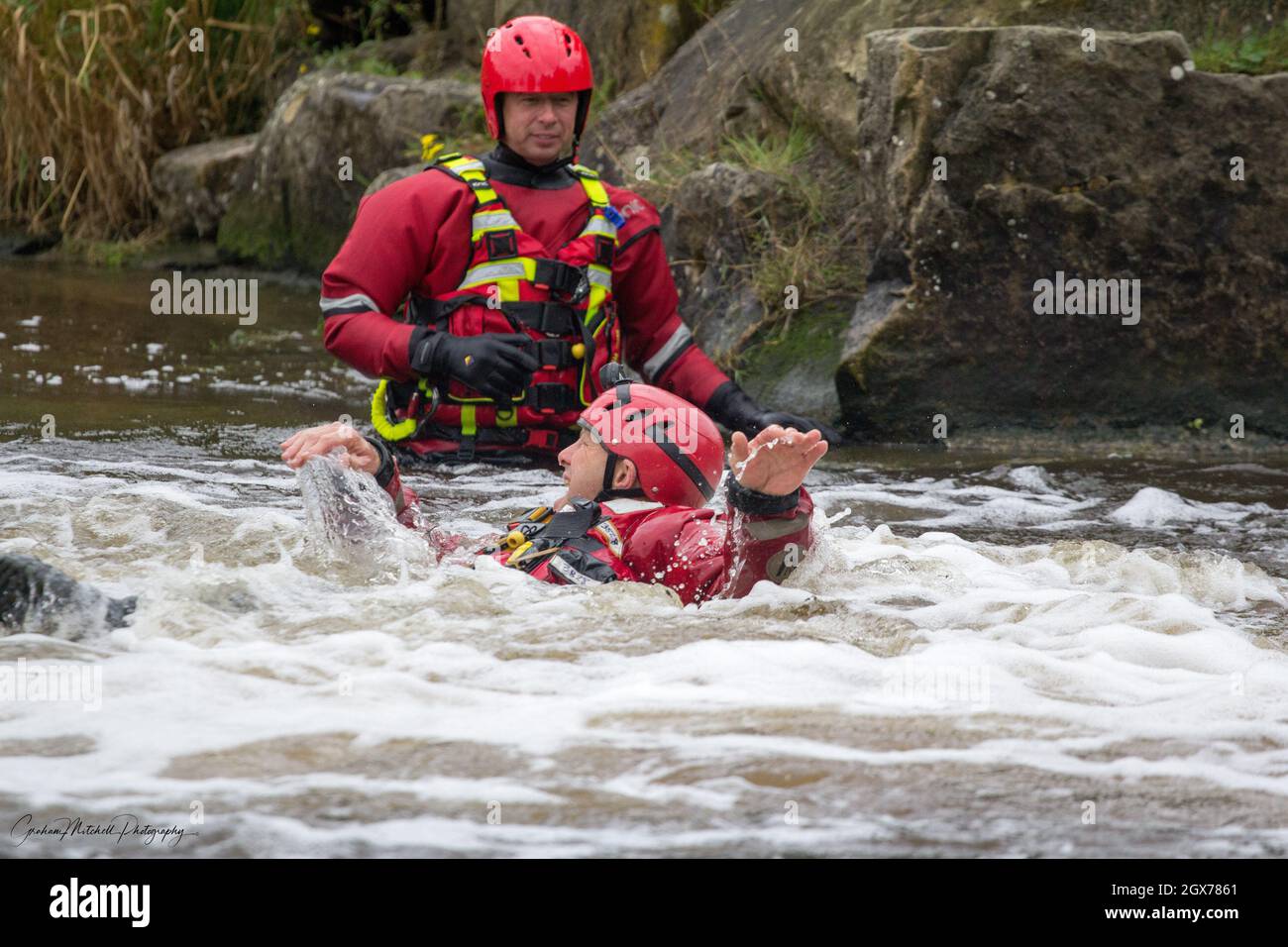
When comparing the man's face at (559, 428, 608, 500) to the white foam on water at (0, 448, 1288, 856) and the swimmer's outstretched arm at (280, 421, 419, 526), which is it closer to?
the white foam on water at (0, 448, 1288, 856)

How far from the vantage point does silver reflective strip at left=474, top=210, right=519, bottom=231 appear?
18.8ft

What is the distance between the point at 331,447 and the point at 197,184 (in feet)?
29.3

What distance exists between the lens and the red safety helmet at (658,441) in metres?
4.28

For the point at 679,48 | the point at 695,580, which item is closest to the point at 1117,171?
the point at 695,580

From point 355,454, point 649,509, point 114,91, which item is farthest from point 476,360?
point 114,91

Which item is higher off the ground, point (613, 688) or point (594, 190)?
point (594, 190)

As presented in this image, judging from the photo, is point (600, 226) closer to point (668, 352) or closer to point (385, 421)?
point (668, 352)

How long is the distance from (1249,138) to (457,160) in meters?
3.07

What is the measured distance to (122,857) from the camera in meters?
2.58

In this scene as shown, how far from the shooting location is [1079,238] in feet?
21.6

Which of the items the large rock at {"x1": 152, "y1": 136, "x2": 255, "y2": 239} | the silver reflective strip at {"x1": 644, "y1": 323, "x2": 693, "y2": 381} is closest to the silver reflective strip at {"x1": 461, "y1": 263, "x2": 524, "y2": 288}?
the silver reflective strip at {"x1": 644, "y1": 323, "x2": 693, "y2": 381}

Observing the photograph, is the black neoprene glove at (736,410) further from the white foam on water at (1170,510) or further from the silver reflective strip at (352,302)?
the silver reflective strip at (352,302)

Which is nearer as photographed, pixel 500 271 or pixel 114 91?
pixel 500 271

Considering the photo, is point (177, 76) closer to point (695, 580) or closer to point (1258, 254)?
point (1258, 254)
